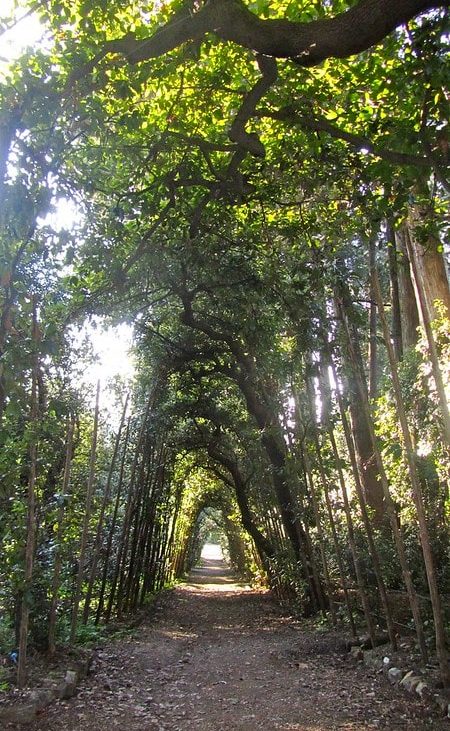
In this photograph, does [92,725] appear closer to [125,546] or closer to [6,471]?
[6,471]

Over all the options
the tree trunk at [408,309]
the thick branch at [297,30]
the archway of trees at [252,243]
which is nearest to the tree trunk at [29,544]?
the archway of trees at [252,243]

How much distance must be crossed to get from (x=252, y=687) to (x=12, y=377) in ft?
13.7

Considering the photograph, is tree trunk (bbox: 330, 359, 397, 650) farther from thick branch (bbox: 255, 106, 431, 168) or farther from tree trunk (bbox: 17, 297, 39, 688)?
tree trunk (bbox: 17, 297, 39, 688)

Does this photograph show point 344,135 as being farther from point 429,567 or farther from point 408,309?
point 408,309

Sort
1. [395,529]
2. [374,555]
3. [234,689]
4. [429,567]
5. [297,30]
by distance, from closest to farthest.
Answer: [297,30]
[429,567]
[395,529]
[234,689]
[374,555]

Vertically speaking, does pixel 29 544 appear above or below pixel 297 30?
below

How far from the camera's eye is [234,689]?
554 cm

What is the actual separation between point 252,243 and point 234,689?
16.4 feet

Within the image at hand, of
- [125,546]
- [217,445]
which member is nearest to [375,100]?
[125,546]

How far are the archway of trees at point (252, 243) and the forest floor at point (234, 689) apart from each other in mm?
572

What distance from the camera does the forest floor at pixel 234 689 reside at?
4.29m

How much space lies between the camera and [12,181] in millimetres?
3688

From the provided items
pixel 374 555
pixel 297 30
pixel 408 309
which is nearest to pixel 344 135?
pixel 297 30

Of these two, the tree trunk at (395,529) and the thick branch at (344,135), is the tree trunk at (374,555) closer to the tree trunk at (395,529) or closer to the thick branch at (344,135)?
the tree trunk at (395,529)
